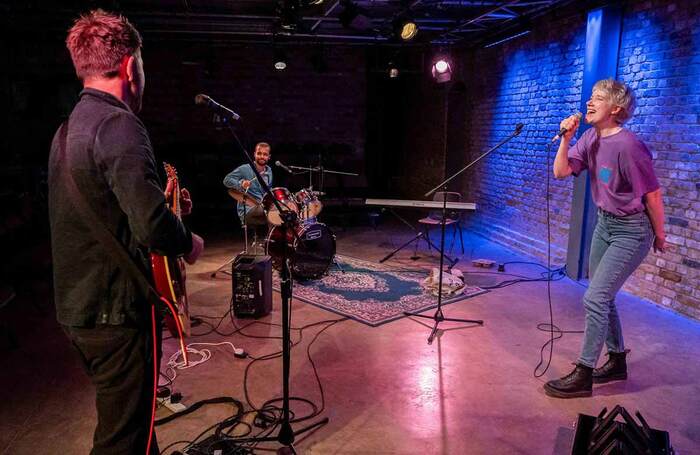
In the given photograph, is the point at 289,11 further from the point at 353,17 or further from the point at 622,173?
the point at 622,173

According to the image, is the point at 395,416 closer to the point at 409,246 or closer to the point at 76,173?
the point at 76,173

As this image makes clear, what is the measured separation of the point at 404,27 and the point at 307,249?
12.2 ft

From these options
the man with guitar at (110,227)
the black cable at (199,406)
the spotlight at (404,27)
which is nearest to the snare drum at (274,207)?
the black cable at (199,406)

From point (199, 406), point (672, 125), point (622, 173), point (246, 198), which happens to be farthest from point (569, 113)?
point (199, 406)

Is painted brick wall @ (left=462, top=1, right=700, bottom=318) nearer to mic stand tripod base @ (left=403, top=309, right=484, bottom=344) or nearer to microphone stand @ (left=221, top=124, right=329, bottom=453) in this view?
mic stand tripod base @ (left=403, top=309, right=484, bottom=344)

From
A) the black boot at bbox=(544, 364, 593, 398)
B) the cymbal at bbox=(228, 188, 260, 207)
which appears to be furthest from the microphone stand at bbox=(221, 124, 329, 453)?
the cymbal at bbox=(228, 188, 260, 207)

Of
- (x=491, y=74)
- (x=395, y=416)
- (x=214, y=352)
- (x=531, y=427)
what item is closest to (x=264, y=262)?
(x=214, y=352)

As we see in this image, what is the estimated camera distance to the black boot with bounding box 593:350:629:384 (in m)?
3.52

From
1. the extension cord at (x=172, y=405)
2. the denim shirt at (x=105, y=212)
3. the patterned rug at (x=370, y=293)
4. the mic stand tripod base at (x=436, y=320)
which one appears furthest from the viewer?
the patterned rug at (x=370, y=293)

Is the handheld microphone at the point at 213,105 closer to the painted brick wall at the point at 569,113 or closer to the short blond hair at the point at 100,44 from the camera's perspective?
the short blond hair at the point at 100,44

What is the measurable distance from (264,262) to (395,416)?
221cm

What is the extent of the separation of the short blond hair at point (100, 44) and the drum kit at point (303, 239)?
12.1ft

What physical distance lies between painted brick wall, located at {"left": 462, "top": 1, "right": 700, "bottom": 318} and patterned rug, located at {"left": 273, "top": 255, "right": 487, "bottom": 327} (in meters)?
1.96

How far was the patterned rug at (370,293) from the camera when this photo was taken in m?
4.97
